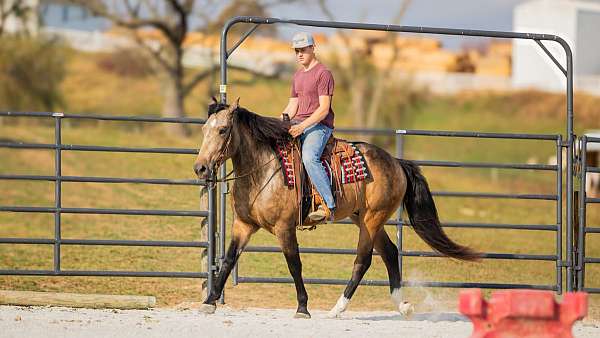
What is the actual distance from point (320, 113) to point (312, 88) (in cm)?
25

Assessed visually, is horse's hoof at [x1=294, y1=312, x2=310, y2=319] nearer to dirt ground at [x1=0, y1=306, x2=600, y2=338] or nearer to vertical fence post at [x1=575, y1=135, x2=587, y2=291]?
dirt ground at [x1=0, y1=306, x2=600, y2=338]

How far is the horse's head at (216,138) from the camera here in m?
7.00

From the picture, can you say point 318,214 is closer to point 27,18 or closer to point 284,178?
point 284,178

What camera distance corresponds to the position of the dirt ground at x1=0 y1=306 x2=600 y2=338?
6.50 meters

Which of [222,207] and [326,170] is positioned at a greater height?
[326,170]

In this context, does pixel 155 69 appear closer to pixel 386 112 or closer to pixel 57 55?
pixel 57 55

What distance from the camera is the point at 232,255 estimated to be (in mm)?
7547

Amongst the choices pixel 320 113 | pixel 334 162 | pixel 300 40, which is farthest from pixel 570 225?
pixel 300 40

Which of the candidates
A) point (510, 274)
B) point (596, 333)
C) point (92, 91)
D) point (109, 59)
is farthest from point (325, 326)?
point (109, 59)

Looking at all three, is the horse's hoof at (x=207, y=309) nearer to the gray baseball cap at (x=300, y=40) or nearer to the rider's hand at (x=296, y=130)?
the rider's hand at (x=296, y=130)

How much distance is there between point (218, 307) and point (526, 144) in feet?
73.2

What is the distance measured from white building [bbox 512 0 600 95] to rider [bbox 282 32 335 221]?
33790 mm

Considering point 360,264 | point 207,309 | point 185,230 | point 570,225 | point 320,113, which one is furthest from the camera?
point 185,230

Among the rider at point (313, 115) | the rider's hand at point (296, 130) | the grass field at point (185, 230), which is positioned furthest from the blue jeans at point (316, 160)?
the grass field at point (185, 230)
